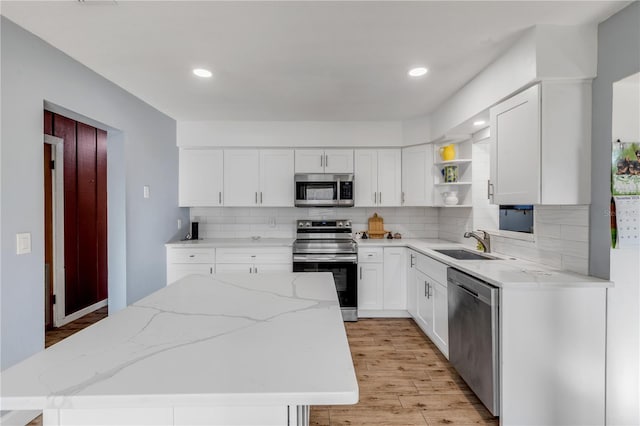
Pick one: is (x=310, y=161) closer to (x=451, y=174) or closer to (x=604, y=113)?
(x=451, y=174)

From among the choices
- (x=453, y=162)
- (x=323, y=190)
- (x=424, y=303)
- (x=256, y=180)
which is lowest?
(x=424, y=303)

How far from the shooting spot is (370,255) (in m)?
3.78

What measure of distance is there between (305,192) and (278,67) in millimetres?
1775

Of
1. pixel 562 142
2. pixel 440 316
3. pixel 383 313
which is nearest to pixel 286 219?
pixel 383 313

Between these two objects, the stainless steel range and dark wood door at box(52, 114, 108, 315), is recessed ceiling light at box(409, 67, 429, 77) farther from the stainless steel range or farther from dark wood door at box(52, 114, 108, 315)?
dark wood door at box(52, 114, 108, 315)

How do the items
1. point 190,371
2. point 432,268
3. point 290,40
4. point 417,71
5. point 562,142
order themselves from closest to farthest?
point 190,371 < point 562,142 < point 290,40 < point 417,71 < point 432,268

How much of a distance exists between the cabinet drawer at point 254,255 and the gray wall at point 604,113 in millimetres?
2803

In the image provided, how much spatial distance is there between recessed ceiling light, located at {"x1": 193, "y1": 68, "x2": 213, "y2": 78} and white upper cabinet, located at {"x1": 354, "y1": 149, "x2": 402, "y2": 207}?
2057 mm

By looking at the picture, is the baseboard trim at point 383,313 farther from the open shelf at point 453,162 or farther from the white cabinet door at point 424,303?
the open shelf at point 453,162

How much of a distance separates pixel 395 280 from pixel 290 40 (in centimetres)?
280

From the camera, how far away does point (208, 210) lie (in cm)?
439

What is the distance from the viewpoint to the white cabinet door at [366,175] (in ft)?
13.3

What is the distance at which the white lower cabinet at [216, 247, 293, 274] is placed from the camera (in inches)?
148

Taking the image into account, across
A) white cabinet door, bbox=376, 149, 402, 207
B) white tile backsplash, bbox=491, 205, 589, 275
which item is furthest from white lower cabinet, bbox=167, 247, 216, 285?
white tile backsplash, bbox=491, 205, 589, 275
